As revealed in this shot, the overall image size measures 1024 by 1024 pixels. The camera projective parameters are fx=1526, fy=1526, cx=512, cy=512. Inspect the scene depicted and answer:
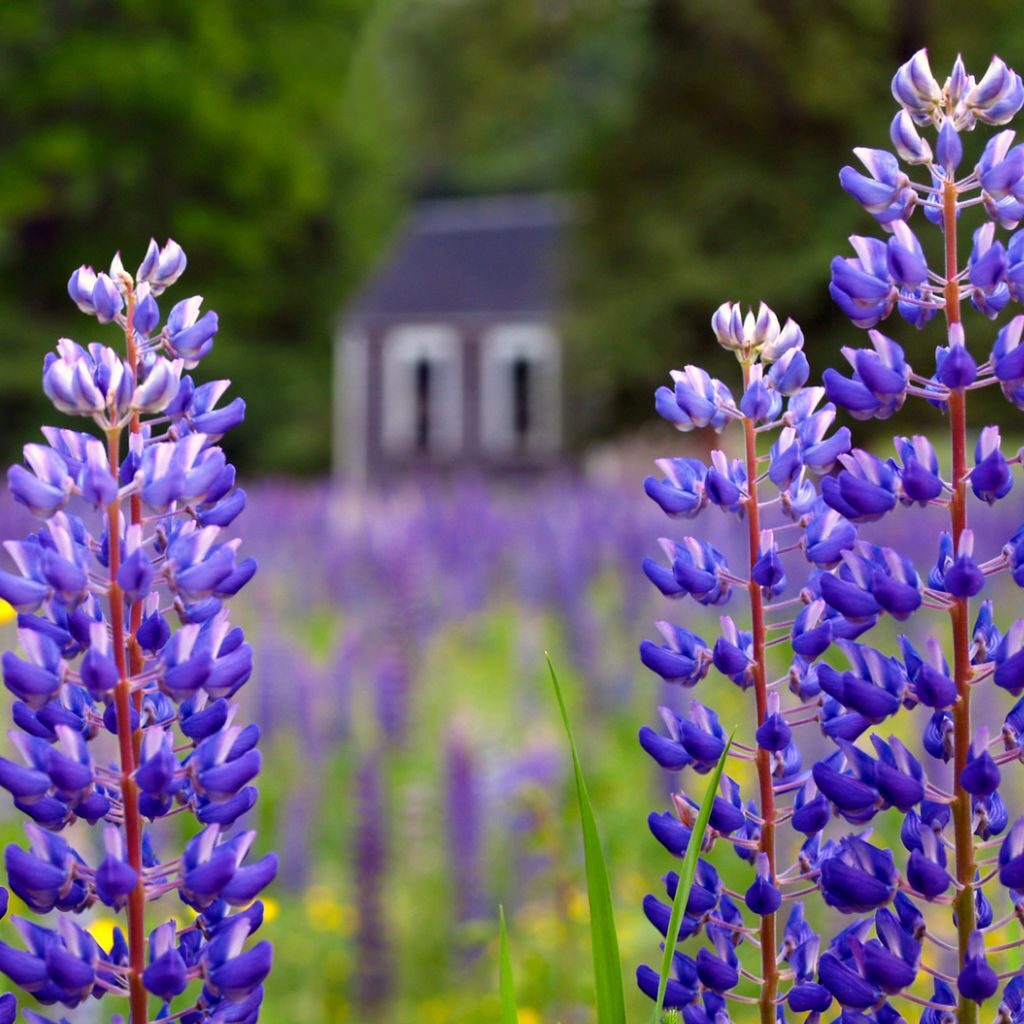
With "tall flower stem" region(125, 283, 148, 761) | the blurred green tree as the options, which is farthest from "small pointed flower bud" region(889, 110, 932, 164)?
the blurred green tree

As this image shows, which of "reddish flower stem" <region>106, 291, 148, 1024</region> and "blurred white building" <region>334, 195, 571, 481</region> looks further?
"blurred white building" <region>334, 195, 571, 481</region>

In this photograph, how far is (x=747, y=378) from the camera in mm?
1171

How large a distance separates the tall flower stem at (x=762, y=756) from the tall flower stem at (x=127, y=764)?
0.43m

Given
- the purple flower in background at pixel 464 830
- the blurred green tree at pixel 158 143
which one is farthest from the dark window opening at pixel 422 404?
the purple flower in background at pixel 464 830

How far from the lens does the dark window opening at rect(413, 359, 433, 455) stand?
32.1 m

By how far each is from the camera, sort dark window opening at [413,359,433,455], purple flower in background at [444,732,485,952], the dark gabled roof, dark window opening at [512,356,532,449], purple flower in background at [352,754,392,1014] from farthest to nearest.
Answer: the dark gabled roof, dark window opening at [413,359,433,455], dark window opening at [512,356,532,449], purple flower in background at [444,732,485,952], purple flower in background at [352,754,392,1014]

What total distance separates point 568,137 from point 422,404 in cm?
722

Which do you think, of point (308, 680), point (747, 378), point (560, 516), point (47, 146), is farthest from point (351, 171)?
point (747, 378)

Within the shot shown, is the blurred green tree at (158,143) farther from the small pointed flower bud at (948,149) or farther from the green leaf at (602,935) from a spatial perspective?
the green leaf at (602,935)

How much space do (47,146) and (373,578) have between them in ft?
56.4

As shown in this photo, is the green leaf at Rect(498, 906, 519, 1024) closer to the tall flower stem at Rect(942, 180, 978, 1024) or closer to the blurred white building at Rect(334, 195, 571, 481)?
the tall flower stem at Rect(942, 180, 978, 1024)

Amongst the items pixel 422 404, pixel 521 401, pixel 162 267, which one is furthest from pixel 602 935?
pixel 422 404

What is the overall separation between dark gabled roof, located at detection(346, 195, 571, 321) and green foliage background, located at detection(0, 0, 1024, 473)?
124 inches

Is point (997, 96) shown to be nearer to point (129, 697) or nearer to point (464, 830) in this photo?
point (129, 697)
